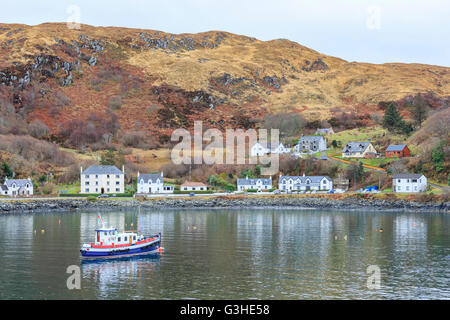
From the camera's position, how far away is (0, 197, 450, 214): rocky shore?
101938mm

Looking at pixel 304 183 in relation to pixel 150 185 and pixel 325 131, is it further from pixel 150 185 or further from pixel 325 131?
pixel 325 131

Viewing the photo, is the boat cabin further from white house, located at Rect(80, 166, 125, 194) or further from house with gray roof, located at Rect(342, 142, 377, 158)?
house with gray roof, located at Rect(342, 142, 377, 158)

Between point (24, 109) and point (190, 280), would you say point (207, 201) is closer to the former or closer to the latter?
point (190, 280)

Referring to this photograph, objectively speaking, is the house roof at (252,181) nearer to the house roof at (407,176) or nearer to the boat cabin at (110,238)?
the house roof at (407,176)

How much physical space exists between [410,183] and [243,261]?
7188 cm

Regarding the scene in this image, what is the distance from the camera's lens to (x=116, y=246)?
52.1m

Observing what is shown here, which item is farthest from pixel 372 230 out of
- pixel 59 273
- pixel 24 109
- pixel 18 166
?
pixel 24 109

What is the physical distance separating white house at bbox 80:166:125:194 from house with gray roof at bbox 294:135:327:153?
53402mm

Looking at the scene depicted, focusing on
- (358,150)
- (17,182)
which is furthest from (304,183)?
(17,182)

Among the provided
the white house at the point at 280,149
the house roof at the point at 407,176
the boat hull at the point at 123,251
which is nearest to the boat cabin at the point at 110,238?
the boat hull at the point at 123,251

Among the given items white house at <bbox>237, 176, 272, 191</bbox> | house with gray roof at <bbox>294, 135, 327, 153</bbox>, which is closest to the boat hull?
white house at <bbox>237, 176, 272, 191</bbox>

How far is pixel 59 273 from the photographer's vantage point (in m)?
44.2

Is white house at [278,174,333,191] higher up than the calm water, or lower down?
higher up

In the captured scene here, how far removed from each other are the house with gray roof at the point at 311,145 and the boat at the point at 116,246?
339ft
